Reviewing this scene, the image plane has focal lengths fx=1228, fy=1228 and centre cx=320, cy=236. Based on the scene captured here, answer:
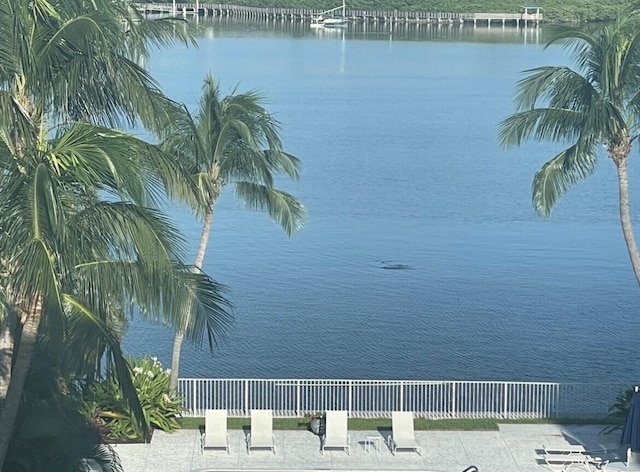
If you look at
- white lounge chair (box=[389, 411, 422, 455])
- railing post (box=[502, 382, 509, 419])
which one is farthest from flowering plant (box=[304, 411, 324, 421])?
railing post (box=[502, 382, 509, 419])

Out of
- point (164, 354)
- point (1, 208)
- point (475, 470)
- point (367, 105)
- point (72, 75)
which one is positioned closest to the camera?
point (1, 208)

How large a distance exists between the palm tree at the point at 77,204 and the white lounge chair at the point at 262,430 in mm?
5727

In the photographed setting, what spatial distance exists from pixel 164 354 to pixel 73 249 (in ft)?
60.9

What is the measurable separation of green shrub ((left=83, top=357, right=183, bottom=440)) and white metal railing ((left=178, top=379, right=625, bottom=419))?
3.65 feet

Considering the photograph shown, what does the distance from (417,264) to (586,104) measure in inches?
826

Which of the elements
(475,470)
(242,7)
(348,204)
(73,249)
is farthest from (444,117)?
(242,7)

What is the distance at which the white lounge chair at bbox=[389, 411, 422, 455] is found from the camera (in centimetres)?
1814

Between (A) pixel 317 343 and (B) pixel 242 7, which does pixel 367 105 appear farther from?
(B) pixel 242 7

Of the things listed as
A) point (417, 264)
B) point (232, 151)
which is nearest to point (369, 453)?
point (232, 151)

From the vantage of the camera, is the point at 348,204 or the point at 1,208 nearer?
the point at 1,208

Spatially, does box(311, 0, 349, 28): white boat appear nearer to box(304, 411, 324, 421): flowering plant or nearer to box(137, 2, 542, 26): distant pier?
box(137, 2, 542, 26): distant pier

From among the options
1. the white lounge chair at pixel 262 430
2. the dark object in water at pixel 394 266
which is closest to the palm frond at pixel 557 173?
the white lounge chair at pixel 262 430

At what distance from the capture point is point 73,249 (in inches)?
454

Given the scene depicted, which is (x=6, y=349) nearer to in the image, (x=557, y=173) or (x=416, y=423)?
(x=416, y=423)
